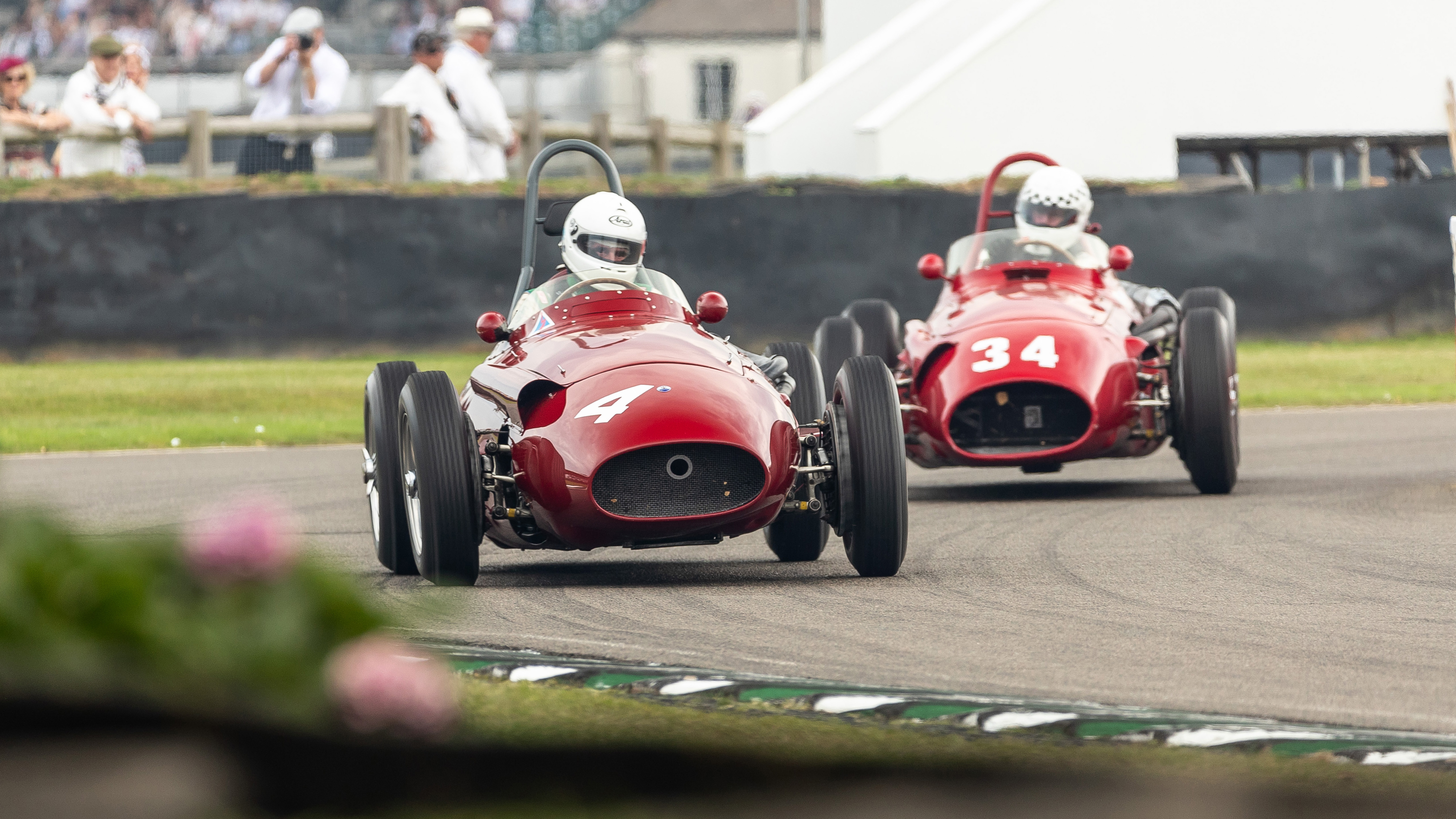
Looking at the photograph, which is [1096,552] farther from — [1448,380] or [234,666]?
[1448,380]

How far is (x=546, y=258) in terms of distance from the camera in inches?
724

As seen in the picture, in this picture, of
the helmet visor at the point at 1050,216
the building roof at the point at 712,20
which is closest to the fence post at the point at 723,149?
the helmet visor at the point at 1050,216

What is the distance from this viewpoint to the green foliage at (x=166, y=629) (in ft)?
6.85

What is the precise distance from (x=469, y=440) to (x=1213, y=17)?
19.5 m

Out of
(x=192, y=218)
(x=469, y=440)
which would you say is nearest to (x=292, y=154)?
(x=192, y=218)

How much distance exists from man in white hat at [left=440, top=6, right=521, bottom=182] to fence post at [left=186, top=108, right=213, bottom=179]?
241 cm

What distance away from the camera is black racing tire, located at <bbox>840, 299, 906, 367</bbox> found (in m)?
11.6

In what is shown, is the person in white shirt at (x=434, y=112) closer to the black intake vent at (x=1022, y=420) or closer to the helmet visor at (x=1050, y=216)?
the helmet visor at (x=1050, y=216)

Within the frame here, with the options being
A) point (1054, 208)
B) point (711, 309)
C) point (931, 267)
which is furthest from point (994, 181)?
point (711, 309)

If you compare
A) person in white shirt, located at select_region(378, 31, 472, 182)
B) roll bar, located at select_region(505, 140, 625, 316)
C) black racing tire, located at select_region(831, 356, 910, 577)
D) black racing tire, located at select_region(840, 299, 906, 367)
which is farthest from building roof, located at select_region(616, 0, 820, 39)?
black racing tire, located at select_region(831, 356, 910, 577)

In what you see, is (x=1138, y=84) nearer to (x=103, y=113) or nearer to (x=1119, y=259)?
(x=103, y=113)

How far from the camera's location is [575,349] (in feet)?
25.0

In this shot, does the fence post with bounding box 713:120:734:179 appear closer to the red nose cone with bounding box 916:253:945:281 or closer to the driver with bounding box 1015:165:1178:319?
the driver with bounding box 1015:165:1178:319

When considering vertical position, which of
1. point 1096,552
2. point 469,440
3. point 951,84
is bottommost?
point 1096,552
